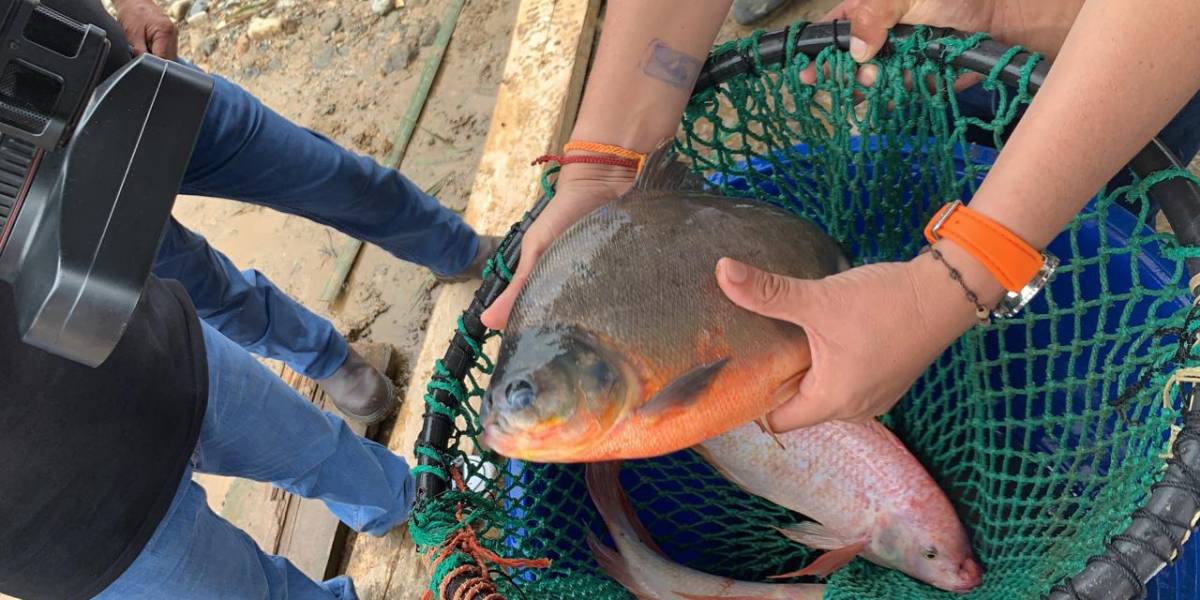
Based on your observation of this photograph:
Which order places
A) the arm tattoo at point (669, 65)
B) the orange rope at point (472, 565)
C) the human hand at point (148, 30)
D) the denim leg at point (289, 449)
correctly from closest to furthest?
1. the orange rope at point (472, 565)
2. the arm tattoo at point (669, 65)
3. the denim leg at point (289, 449)
4. the human hand at point (148, 30)

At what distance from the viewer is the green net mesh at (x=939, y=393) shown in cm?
113

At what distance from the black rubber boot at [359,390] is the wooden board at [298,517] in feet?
0.22

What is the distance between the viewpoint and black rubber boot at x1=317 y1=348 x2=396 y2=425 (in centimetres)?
251

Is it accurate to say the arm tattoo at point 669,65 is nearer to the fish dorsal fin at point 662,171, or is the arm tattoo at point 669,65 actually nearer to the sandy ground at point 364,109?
the fish dorsal fin at point 662,171

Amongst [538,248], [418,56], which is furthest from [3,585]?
[418,56]

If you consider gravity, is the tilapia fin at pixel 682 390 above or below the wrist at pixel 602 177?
below

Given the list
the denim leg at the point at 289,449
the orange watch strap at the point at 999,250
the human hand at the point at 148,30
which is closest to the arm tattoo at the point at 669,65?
the orange watch strap at the point at 999,250

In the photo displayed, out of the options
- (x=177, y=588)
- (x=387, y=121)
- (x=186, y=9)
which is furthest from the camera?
(x=186, y=9)

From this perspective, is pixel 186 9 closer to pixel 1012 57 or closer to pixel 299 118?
pixel 299 118

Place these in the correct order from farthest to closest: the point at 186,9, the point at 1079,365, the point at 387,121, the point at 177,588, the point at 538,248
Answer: the point at 186,9 < the point at 387,121 < the point at 177,588 < the point at 1079,365 < the point at 538,248

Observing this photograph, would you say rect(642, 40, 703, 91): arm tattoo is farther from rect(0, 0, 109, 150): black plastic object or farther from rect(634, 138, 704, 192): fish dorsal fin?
rect(0, 0, 109, 150): black plastic object

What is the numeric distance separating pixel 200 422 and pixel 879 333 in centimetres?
135

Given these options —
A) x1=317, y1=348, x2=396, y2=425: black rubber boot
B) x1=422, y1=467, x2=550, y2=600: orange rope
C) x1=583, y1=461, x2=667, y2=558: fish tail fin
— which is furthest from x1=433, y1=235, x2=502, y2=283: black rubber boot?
x1=422, y1=467, x2=550, y2=600: orange rope

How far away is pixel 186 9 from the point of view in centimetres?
463
